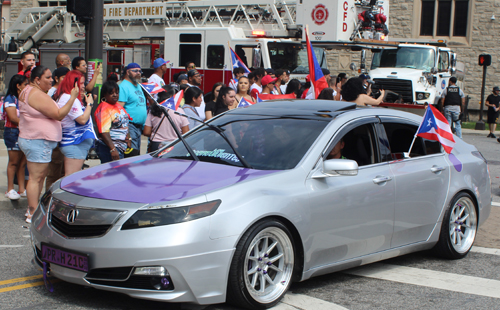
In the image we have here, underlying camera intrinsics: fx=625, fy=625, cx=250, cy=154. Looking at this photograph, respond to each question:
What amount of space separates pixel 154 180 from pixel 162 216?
592 mm

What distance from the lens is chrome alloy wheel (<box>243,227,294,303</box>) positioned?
4.40m

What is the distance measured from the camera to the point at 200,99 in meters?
8.42

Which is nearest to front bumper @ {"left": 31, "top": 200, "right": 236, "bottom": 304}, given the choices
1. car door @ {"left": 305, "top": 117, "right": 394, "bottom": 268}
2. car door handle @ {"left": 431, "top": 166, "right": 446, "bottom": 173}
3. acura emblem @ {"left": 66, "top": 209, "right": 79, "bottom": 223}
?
acura emblem @ {"left": 66, "top": 209, "right": 79, "bottom": 223}

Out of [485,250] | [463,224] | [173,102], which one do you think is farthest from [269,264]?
[173,102]

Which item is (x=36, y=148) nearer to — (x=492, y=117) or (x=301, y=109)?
(x=301, y=109)

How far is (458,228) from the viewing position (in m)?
6.20

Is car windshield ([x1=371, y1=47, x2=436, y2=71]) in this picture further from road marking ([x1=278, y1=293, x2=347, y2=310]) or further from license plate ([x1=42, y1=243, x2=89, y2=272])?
license plate ([x1=42, y1=243, x2=89, y2=272])

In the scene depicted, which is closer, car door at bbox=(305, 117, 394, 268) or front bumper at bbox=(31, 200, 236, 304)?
front bumper at bbox=(31, 200, 236, 304)

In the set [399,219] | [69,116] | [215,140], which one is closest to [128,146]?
[69,116]

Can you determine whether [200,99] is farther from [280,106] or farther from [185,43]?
[185,43]

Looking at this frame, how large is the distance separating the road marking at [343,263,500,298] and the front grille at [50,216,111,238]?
243 centimetres

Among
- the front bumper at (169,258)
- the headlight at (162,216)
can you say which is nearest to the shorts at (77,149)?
the front bumper at (169,258)

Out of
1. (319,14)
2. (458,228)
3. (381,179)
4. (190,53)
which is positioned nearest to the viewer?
(381,179)

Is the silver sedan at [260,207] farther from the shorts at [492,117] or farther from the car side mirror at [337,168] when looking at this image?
the shorts at [492,117]
